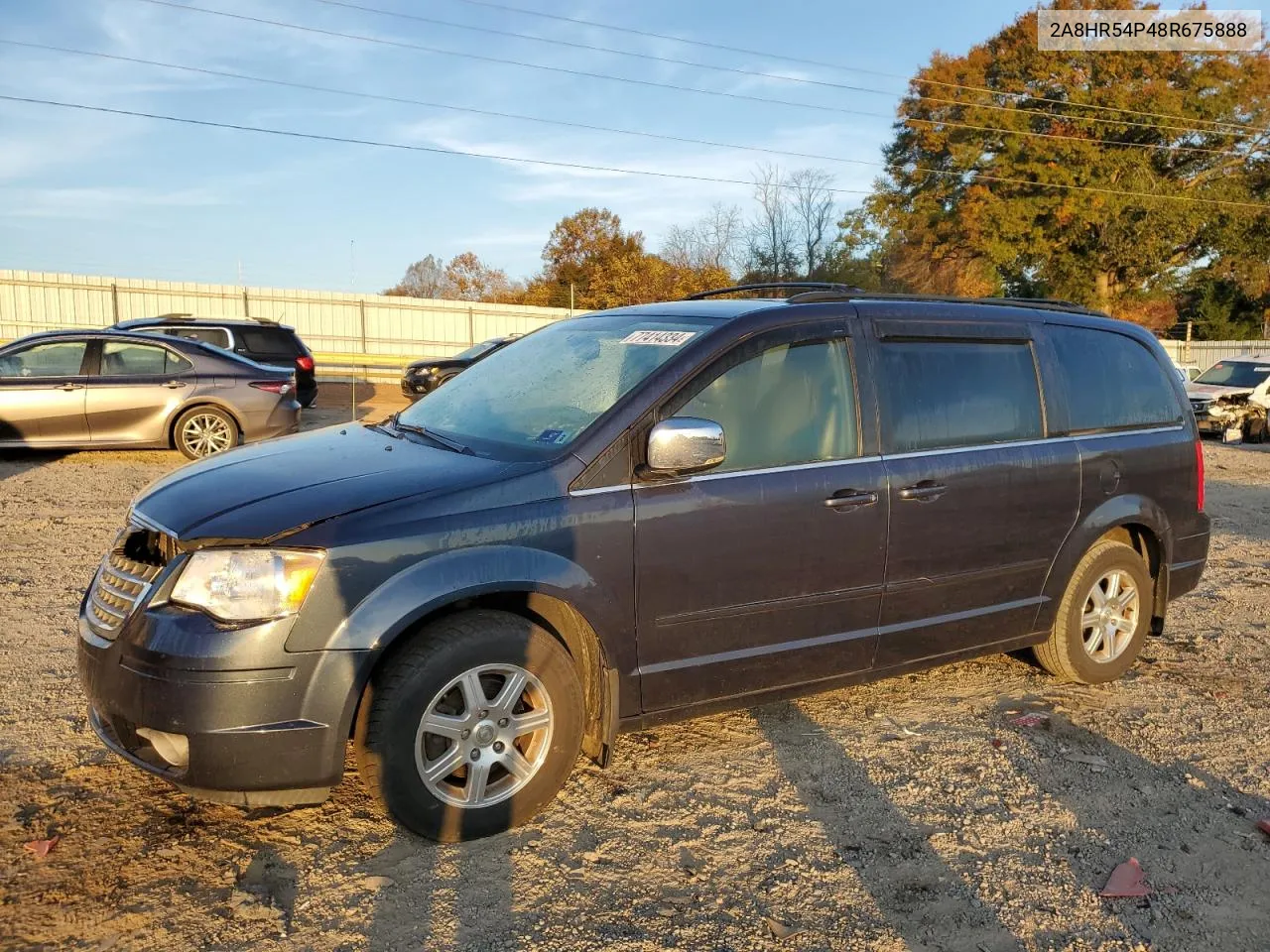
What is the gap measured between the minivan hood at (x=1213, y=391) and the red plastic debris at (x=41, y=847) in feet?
66.0

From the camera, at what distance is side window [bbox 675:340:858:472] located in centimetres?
387

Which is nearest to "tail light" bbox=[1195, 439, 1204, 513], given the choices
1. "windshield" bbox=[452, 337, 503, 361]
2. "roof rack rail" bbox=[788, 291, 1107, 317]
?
"roof rack rail" bbox=[788, 291, 1107, 317]

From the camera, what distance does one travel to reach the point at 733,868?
129 inches

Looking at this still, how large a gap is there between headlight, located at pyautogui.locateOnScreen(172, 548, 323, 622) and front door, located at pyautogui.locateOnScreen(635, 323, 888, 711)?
1.14 meters

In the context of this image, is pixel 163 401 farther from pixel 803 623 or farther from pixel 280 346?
pixel 803 623

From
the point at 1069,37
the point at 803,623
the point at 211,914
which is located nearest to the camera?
the point at 211,914

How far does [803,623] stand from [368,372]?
27106 mm

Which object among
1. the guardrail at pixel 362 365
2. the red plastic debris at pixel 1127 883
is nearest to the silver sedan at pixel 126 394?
the red plastic debris at pixel 1127 883

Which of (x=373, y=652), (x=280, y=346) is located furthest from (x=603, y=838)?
(x=280, y=346)

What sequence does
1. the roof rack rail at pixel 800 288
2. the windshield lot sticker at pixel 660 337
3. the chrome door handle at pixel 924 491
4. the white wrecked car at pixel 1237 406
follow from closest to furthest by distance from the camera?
1. the windshield lot sticker at pixel 660 337
2. the chrome door handle at pixel 924 491
3. the roof rack rail at pixel 800 288
4. the white wrecked car at pixel 1237 406

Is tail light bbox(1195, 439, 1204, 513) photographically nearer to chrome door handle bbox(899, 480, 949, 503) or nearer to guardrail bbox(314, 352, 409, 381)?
chrome door handle bbox(899, 480, 949, 503)

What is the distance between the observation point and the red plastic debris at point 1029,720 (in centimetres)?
461

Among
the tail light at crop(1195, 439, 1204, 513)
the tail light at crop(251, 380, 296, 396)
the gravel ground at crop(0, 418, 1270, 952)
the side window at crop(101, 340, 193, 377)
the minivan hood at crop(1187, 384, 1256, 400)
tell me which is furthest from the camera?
the minivan hood at crop(1187, 384, 1256, 400)

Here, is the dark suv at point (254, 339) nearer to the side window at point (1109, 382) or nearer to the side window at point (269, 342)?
the side window at point (269, 342)
